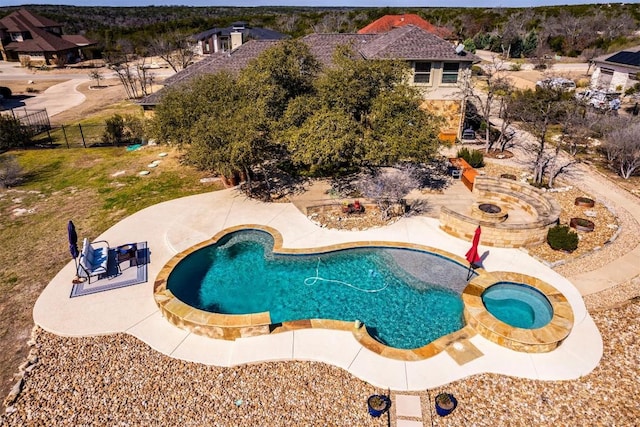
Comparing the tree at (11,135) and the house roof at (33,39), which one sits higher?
the house roof at (33,39)

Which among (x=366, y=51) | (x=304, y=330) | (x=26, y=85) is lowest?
(x=304, y=330)

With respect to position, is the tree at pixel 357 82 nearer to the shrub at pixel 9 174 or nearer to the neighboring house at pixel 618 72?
the shrub at pixel 9 174

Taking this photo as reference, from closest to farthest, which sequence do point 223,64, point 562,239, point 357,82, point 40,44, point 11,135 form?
1. point 562,239
2. point 357,82
3. point 11,135
4. point 223,64
5. point 40,44

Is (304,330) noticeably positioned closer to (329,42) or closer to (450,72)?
(450,72)

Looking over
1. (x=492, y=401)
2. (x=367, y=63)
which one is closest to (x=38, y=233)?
(x=367, y=63)

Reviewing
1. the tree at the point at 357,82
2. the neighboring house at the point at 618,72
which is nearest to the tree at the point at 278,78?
the tree at the point at 357,82

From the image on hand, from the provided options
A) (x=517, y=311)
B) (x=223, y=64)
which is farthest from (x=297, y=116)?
(x=223, y=64)
